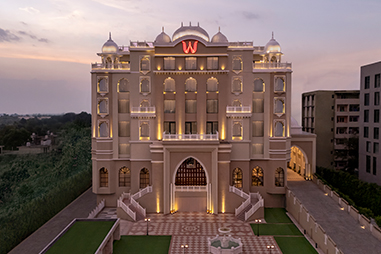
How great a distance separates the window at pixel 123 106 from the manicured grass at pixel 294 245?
21.7 metres

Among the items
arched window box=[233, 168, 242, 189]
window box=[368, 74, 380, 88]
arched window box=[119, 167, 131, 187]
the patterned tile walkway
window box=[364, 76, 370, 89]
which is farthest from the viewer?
window box=[364, 76, 370, 89]

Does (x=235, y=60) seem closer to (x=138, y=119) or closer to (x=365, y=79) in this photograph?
(x=138, y=119)

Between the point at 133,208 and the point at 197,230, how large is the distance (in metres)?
7.67

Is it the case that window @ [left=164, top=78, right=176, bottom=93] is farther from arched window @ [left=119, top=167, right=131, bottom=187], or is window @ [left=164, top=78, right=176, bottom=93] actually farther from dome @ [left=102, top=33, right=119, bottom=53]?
arched window @ [left=119, top=167, right=131, bottom=187]

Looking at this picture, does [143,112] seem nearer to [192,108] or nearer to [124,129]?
[124,129]

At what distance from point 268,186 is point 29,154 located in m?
47.8

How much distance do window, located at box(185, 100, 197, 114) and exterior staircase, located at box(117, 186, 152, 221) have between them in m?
10.0

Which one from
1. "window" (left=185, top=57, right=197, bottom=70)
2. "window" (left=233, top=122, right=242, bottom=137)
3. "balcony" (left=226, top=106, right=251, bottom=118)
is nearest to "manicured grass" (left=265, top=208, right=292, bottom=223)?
"window" (left=233, top=122, right=242, bottom=137)

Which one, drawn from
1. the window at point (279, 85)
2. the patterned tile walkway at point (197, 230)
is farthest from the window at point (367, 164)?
the patterned tile walkway at point (197, 230)

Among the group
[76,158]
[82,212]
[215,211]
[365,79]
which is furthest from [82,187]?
[365,79]

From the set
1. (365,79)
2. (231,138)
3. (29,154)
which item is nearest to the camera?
(231,138)

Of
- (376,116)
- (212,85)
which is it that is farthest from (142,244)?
(376,116)

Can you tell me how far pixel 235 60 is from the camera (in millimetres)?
35500

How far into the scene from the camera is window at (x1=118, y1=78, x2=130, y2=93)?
35969 millimetres
